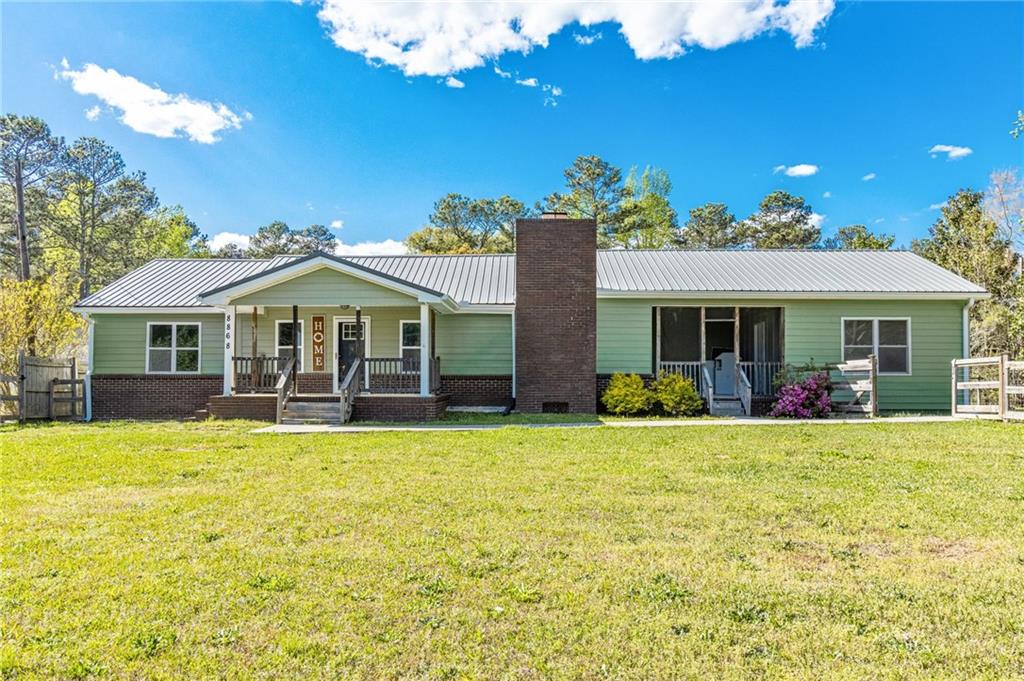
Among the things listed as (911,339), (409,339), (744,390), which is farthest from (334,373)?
(911,339)

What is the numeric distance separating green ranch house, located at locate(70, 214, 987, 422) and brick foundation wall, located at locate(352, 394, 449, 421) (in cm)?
25

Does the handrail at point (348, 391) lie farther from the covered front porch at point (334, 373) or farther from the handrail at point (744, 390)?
the handrail at point (744, 390)

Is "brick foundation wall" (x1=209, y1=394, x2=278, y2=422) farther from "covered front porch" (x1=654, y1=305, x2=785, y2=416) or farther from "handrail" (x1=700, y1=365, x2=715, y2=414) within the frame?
"handrail" (x1=700, y1=365, x2=715, y2=414)

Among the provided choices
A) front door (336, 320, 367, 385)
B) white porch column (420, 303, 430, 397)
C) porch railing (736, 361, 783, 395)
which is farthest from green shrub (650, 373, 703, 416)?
front door (336, 320, 367, 385)

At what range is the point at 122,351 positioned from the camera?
16.2m

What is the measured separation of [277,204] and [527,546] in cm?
4365

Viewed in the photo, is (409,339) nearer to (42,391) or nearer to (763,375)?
(42,391)

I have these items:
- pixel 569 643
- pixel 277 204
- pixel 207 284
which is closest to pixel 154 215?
pixel 277 204

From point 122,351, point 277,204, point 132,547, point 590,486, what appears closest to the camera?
point 132,547

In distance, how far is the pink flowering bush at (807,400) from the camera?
554 inches

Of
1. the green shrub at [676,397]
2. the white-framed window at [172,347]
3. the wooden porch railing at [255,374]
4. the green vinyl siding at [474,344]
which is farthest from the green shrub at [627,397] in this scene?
the white-framed window at [172,347]

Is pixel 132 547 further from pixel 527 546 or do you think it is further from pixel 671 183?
pixel 671 183

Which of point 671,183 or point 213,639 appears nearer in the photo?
point 213,639

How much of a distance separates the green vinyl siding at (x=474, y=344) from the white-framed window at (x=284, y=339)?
3758 millimetres
